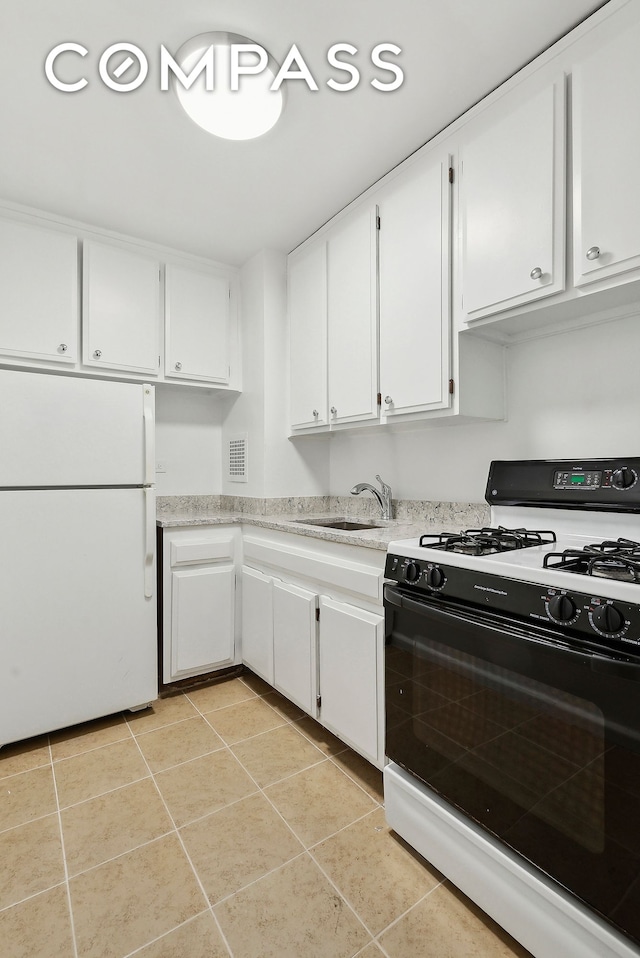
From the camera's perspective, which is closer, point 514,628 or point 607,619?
point 607,619

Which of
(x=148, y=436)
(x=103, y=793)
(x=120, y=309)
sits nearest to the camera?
(x=103, y=793)

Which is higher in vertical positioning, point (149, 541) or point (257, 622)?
point (149, 541)

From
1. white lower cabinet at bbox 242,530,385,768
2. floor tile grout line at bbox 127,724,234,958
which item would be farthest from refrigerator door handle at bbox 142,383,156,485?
floor tile grout line at bbox 127,724,234,958

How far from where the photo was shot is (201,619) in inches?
97.5

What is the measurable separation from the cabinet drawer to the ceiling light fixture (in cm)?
175

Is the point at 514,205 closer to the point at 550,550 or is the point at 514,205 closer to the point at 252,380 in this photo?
the point at 550,550

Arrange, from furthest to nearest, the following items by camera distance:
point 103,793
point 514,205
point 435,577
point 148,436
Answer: point 148,436 → point 103,793 → point 514,205 → point 435,577

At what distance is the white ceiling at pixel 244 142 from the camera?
→ 1.39 meters

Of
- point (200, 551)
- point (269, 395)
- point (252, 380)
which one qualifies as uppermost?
point (252, 380)

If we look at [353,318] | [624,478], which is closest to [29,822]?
[624,478]

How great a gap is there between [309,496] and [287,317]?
1.07m

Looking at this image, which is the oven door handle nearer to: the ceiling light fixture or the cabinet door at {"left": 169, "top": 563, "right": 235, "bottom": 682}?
the cabinet door at {"left": 169, "top": 563, "right": 235, "bottom": 682}

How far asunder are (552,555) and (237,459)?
2153mm

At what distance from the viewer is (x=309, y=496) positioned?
9.50 ft
